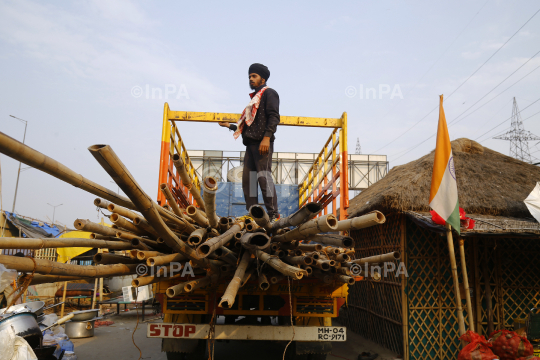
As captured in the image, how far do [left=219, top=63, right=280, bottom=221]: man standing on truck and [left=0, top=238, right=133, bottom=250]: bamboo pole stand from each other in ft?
6.43

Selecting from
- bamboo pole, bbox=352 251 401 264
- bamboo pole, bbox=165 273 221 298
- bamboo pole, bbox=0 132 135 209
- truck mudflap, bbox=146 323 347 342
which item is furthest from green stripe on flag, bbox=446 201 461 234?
bamboo pole, bbox=0 132 135 209

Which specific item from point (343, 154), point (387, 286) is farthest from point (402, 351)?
point (343, 154)

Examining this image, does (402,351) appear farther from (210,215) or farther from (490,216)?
(210,215)

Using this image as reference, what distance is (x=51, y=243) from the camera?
248 centimetres

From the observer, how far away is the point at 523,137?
95.0ft

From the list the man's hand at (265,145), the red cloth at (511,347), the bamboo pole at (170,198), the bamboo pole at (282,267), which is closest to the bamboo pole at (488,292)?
the red cloth at (511,347)

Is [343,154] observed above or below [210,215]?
above

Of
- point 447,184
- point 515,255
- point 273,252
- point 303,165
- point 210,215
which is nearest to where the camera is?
point 210,215

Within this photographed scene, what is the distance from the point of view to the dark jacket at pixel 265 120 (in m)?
4.68

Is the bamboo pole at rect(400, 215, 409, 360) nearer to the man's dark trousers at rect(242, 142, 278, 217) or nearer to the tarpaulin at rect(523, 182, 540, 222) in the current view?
the tarpaulin at rect(523, 182, 540, 222)

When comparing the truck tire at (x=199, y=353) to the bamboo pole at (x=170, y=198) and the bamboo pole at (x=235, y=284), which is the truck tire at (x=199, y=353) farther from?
the bamboo pole at (x=170, y=198)

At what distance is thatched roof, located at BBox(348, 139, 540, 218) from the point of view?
242 inches

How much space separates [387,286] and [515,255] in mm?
2272

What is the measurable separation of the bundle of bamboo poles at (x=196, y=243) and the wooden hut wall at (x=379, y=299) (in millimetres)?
2926
